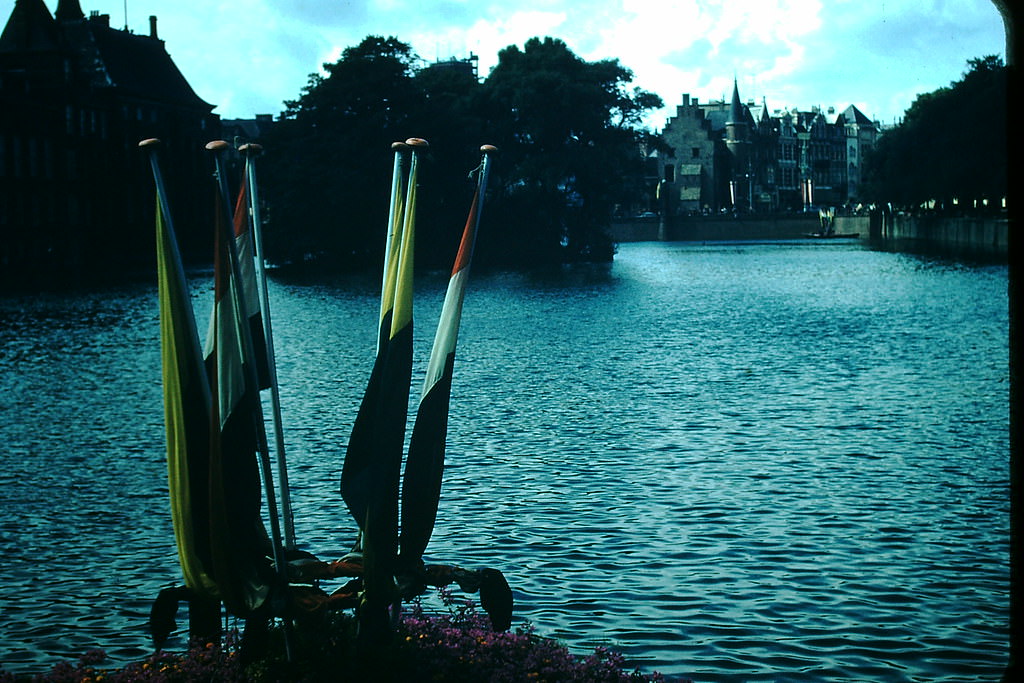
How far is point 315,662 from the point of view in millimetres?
8062

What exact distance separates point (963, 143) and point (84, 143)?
55150 mm

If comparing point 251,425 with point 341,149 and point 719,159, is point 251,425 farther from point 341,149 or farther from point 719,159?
point 719,159

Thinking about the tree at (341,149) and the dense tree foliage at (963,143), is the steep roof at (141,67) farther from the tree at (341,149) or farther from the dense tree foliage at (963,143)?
the dense tree foliage at (963,143)

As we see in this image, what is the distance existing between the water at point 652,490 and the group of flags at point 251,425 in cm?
277

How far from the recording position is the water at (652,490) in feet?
36.9

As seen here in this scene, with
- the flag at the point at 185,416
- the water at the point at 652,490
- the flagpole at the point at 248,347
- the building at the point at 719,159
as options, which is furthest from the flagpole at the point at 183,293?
the building at the point at 719,159

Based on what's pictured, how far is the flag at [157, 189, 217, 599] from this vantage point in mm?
7781

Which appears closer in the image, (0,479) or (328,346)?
(0,479)

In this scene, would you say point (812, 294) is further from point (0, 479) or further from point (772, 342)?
point (0, 479)

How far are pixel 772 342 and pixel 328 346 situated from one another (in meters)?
11.6

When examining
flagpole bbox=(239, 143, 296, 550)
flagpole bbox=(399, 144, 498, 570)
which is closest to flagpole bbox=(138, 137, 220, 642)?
flagpole bbox=(239, 143, 296, 550)

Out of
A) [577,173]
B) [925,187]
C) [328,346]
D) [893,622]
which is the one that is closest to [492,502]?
[893,622]

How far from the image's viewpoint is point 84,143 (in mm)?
80625

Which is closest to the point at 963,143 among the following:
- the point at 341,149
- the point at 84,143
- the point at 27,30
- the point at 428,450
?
the point at 341,149
